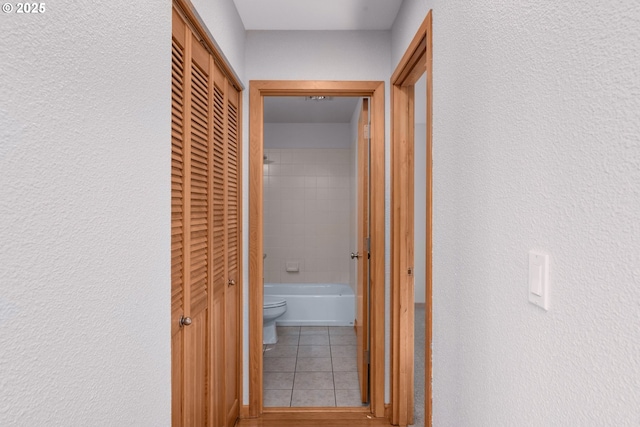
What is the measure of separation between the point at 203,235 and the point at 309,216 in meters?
3.29

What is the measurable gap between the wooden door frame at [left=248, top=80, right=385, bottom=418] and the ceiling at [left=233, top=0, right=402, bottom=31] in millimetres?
331


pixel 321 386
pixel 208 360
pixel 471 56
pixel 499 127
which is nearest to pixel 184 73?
pixel 471 56

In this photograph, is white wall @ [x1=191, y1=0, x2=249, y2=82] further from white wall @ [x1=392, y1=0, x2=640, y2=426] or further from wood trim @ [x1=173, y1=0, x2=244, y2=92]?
white wall @ [x1=392, y1=0, x2=640, y2=426]

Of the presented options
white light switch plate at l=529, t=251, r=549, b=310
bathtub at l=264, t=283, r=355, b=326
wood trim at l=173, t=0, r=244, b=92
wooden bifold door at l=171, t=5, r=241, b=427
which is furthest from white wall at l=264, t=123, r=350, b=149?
white light switch plate at l=529, t=251, r=549, b=310

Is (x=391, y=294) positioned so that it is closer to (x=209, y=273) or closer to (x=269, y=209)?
(x=209, y=273)

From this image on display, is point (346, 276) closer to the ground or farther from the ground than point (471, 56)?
closer to the ground

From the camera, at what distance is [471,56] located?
1.21 metres

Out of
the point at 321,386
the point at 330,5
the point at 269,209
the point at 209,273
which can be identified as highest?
the point at 330,5

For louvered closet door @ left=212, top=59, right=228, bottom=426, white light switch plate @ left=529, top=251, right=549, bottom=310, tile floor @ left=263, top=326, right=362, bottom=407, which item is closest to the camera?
white light switch plate @ left=529, top=251, right=549, bottom=310

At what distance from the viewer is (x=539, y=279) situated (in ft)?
2.65

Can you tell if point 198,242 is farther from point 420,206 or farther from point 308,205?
point 420,206

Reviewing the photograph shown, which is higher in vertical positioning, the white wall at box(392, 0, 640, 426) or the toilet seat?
the white wall at box(392, 0, 640, 426)

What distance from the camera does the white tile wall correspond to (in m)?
5.07
